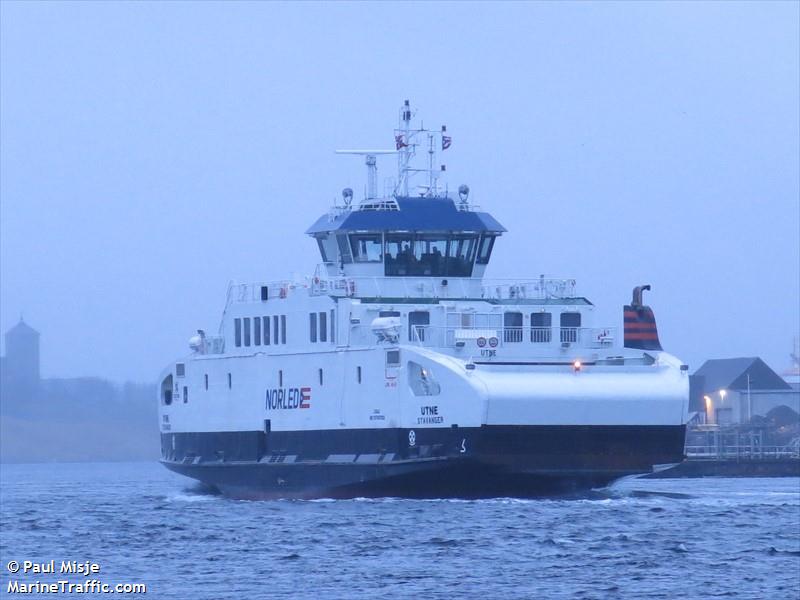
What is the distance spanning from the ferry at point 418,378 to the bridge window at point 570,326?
0.08 feet

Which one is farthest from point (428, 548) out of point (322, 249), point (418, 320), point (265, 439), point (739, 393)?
point (739, 393)

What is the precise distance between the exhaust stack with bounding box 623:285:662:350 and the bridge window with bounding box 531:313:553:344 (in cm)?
188

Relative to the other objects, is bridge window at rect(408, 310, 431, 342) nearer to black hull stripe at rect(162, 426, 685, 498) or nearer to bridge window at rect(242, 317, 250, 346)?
black hull stripe at rect(162, 426, 685, 498)

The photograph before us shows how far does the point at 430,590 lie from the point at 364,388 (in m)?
14.0

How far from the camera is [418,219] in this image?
147 ft

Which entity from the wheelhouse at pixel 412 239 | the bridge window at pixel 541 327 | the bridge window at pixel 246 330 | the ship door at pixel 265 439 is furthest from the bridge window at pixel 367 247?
the ship door at pixel 265 439

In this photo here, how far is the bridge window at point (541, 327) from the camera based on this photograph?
42.8 metres

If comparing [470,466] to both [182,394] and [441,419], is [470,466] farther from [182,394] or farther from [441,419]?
[182,394]

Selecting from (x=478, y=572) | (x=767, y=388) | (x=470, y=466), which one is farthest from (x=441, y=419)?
(x=767, y=388)

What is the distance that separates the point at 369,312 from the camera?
42.6m

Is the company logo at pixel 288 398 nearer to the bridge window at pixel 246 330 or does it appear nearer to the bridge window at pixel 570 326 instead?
the bridge window at pixel 246 330

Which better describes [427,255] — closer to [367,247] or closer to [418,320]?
[367,247]

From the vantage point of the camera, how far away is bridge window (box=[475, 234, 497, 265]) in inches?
1800

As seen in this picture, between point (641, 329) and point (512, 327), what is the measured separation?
3.10 meters
